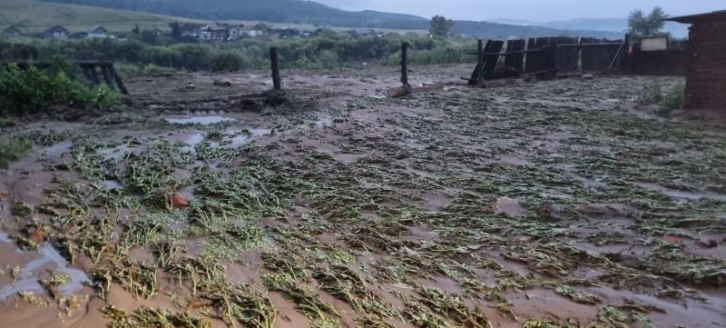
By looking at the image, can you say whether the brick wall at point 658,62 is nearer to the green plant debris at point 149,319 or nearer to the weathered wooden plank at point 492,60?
the weathered wooden plank at point 492,60

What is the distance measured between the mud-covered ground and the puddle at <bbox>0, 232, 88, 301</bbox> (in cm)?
2

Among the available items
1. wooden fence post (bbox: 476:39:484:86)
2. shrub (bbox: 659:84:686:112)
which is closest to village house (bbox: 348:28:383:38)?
wooden fence post (bbox: 476:39:484:86)

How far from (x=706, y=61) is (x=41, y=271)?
37.3 ft

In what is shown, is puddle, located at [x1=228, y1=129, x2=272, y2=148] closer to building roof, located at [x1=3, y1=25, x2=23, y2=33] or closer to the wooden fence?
the wooden fence

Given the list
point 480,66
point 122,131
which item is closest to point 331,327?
point 122,131

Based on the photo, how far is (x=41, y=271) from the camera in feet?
11.5

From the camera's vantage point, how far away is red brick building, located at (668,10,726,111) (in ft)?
32.9

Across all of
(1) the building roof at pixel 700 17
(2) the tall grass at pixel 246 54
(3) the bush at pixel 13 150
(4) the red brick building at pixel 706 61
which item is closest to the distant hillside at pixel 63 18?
(2) the tall grass at pixel 246 54

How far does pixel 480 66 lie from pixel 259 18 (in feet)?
301

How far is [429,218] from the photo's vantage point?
5164 millimetres

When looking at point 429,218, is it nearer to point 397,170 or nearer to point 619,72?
point 397,170

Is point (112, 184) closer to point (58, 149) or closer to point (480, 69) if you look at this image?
point (58, 149)

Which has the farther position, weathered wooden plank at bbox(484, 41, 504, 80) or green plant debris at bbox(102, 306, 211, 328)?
weathered wooden plank at bbox(484, 41, 504, 80)

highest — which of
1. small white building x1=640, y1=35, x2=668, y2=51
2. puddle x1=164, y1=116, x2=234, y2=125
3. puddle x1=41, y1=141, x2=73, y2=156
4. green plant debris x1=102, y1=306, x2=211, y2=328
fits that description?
small white building x1=640, y1=35, x2=668, y2=51
